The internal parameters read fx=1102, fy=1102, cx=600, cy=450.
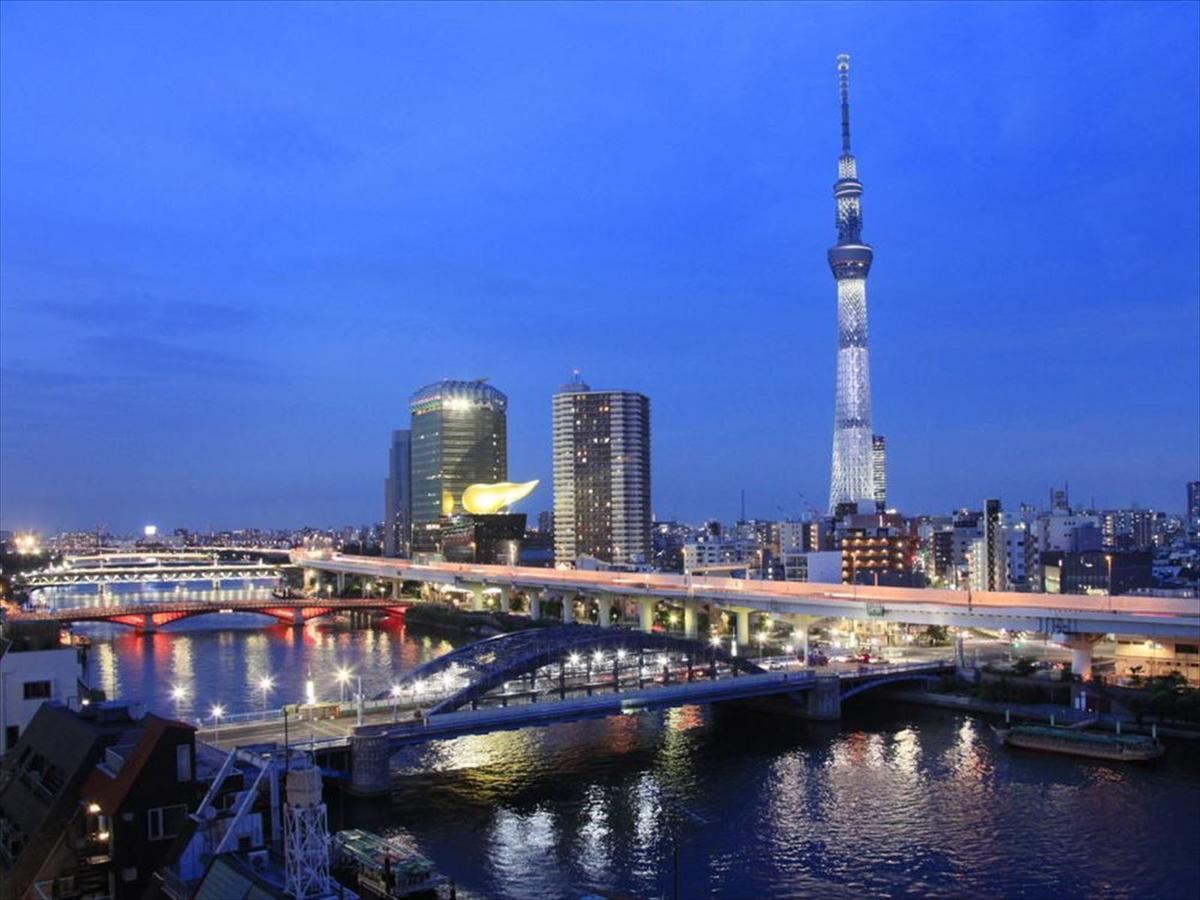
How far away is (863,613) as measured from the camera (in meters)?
36.4

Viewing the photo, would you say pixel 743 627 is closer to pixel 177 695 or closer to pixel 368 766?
pixel 177 695

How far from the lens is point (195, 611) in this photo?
5284 cm

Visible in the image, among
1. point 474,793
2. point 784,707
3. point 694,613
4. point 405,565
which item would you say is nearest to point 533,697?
point 474,793

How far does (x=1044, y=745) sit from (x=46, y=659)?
68.6 ft

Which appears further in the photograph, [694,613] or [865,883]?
[694,613]

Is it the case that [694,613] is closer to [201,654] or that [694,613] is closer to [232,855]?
[201,654]

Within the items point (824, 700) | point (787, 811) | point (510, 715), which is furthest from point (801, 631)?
point (787, 811)

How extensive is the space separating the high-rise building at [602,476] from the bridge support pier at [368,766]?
79227 millimetres

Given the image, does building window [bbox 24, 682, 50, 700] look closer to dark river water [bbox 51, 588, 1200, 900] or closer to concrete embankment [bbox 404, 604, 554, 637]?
dark river water [bbox 51, 588, 1200, 900]

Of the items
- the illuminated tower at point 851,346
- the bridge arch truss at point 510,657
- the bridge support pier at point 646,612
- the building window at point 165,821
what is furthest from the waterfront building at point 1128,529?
the building window at point 165,821

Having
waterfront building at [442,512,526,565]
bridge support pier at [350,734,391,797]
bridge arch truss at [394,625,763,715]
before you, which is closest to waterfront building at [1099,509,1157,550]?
waterfront building at [442,512,526,565]

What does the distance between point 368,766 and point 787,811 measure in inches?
320

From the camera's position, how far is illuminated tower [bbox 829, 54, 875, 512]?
9894 cm

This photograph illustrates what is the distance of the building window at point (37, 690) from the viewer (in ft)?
55.0
